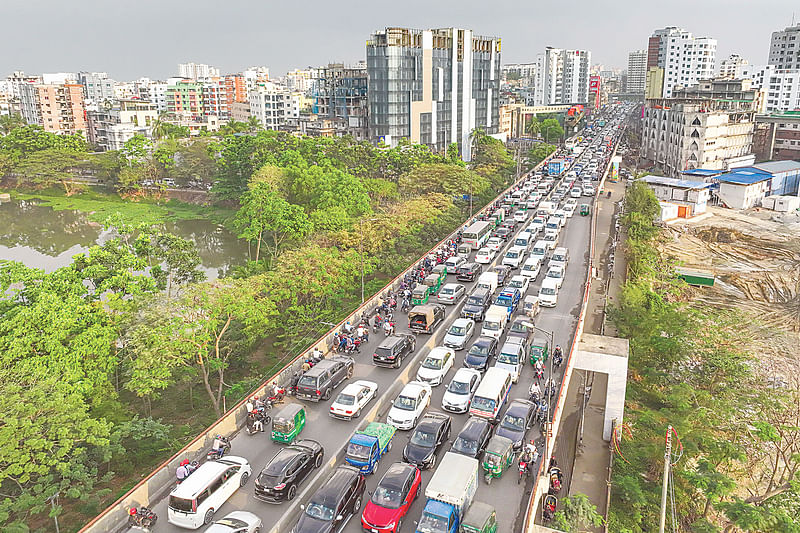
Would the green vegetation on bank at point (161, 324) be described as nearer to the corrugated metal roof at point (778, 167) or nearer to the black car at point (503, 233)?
the black car at point (503, 233)

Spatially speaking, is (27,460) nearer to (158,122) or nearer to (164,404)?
(164,404)

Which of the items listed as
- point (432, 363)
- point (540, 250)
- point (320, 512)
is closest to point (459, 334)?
point (432, 363)

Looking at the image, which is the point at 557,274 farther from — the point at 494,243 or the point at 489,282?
the point at 494,243

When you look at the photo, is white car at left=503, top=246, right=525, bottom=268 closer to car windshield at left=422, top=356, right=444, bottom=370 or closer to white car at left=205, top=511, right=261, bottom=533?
car windshield at left=422, top=356, right=444, bottom=370

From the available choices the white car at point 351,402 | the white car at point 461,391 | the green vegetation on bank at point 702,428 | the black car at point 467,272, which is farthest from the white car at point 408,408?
the black car at point 467,272

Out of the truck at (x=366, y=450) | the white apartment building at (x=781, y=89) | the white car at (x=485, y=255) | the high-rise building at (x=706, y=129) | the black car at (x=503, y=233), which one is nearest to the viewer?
the truck at (x=366, y=450)

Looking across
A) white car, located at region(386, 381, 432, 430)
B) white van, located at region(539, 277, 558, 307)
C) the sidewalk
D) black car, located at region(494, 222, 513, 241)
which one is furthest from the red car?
black car, located at region(494, 222, 513, 241)
